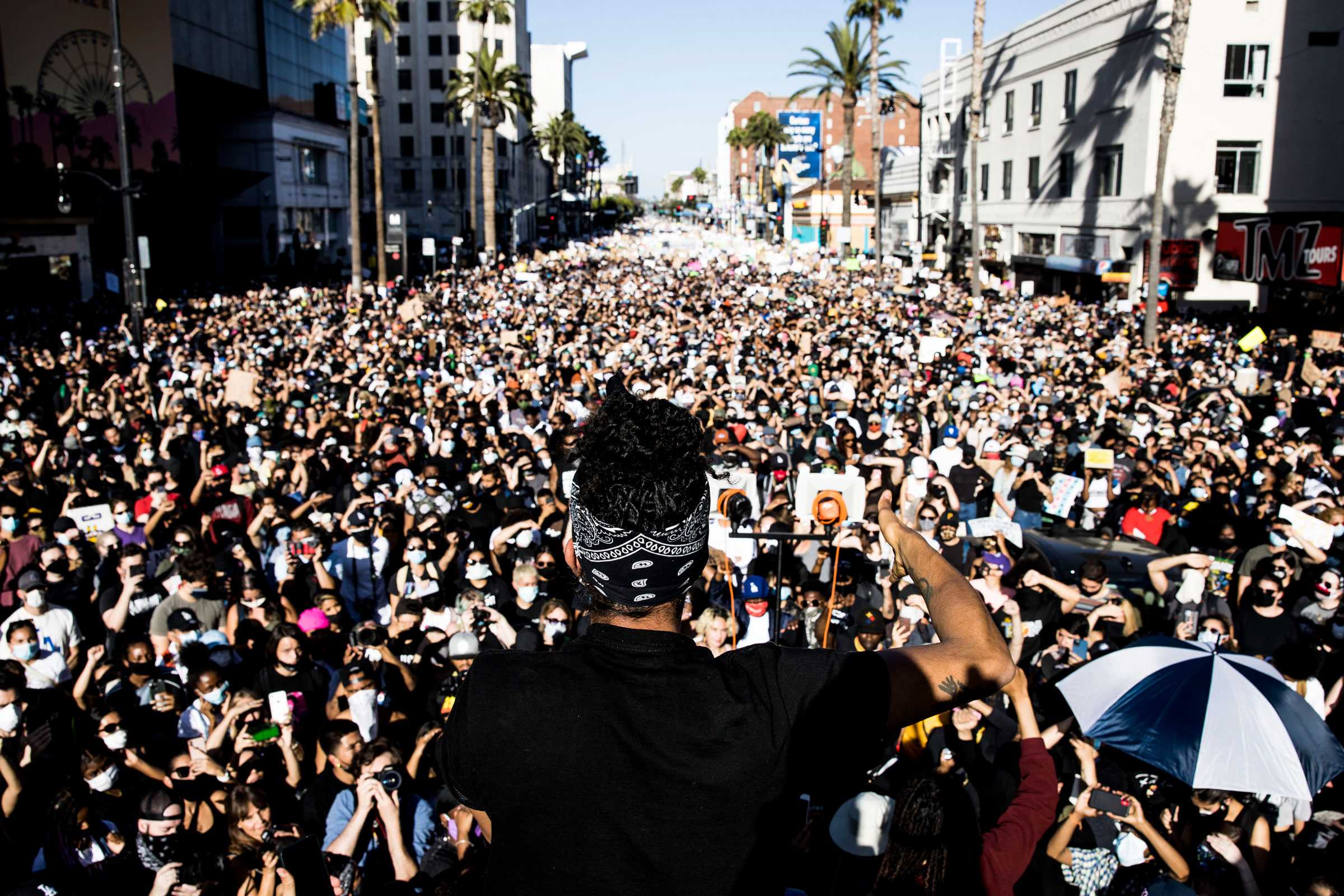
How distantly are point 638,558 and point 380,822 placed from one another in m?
3.98

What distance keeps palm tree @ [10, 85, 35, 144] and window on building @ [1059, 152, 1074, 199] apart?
3781 cm

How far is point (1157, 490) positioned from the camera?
10.5m

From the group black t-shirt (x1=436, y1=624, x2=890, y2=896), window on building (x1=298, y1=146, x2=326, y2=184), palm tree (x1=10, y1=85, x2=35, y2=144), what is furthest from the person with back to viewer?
window on building (x1=298, y1=146, x2=326, y2=184)

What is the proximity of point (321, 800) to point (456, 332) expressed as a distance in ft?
70.3

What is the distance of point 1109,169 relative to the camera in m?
40.7

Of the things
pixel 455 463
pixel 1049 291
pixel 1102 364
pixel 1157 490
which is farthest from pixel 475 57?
pixel 1157 490

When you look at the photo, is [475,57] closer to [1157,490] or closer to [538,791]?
[1157,490]

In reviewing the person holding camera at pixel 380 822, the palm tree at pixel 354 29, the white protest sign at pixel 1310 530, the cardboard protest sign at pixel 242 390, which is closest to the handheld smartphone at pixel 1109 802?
the person holding camera at pixel 380 822

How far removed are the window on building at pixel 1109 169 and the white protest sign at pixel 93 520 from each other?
37353mm

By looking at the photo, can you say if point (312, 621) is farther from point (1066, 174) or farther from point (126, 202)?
point (1066, 174)

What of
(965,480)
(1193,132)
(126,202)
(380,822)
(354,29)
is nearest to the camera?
(380,822)

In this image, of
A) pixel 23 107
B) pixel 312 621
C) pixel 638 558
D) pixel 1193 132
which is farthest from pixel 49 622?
pixel 23 107

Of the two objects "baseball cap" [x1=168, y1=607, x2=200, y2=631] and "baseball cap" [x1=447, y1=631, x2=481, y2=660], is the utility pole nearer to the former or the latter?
"baseball cap" [x1=168, y1=607, x2=200, y2=631]

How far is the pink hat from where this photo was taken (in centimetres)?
755
